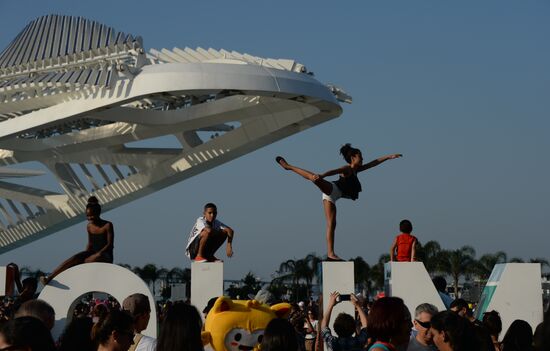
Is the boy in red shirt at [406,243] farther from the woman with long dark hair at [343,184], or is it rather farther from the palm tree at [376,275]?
the palm tree at [376,275]

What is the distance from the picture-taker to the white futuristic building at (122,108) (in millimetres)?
21547

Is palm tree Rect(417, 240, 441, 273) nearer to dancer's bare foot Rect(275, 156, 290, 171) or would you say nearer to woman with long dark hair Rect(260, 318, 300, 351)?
dancer's bare foot Rect(275, 156, 290, 171)

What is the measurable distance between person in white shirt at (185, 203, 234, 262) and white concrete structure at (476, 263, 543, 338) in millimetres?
3550

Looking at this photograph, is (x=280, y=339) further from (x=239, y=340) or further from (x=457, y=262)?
(x=457, y=262)

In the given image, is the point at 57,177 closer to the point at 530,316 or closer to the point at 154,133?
the point at 154,133

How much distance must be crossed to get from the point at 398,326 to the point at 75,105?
57.8 feet

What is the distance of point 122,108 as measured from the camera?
78.1 ft

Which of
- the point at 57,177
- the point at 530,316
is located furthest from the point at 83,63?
the point at 530,316

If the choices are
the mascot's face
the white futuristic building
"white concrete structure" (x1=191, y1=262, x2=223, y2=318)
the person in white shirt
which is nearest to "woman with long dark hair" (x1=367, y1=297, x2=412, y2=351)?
the mascot's face

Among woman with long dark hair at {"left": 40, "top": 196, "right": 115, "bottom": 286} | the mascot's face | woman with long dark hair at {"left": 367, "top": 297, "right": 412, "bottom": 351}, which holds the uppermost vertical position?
woman with long dark hair at {"left": 40, "top": 196, "right": 115, "bottom": 286}

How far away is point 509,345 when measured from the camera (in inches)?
279

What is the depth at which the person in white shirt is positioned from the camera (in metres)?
13.0

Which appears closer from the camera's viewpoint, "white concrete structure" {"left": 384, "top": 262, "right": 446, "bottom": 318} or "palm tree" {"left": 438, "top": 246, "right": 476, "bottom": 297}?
"white concrete structure" {"left": 384, "top": 262, "right": 446, "bottom": 318}

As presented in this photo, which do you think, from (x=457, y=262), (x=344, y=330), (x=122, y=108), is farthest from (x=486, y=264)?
(x=344, y=330)
